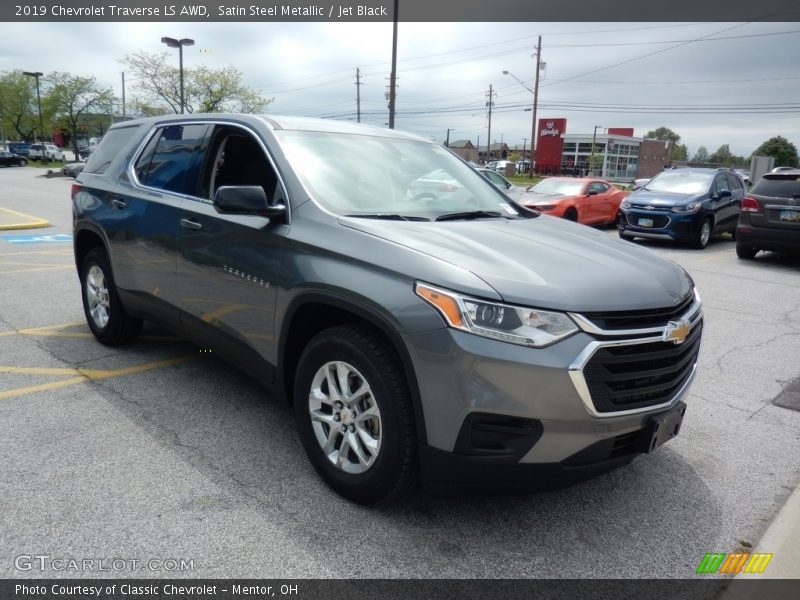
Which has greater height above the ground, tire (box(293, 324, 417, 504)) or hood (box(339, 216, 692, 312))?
hood (box(339, 216, 692, 312))

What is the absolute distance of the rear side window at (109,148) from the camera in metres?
5.06

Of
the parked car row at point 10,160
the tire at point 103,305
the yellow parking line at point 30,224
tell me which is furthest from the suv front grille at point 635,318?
the parked car row at point 10,160

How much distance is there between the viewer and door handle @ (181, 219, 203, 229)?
383 cm

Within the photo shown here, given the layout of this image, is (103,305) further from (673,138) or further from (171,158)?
(673,138)

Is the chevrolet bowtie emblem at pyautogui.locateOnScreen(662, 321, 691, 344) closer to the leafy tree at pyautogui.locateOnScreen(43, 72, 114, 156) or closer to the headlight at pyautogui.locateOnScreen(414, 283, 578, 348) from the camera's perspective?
the headlight at pyautogui.locateOnScreen(414, 283, 578, 348)

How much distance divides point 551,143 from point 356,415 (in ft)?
275

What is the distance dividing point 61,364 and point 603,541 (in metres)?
4.09

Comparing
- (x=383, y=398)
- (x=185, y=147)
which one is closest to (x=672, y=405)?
(x=383, y=398)

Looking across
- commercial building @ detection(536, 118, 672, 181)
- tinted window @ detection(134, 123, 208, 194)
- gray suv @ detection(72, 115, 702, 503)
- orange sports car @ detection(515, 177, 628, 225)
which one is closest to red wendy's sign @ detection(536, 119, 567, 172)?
commercial building @ detection(536, 118, 672, 181)

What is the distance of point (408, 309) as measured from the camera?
2.55 metres

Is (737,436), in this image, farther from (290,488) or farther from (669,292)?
(290,488)

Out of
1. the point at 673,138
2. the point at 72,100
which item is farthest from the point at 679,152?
the point at 72,100

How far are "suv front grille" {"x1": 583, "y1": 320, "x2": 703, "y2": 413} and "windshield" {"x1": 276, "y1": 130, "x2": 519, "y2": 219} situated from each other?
1.31 m

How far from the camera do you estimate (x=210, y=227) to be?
147 inches
